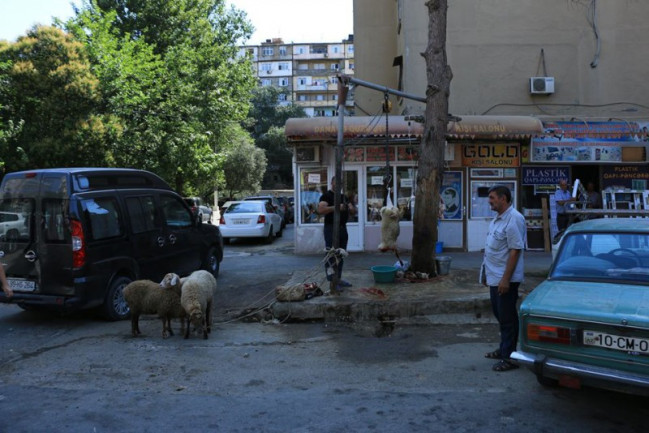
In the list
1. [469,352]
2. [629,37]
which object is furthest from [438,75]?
[629,37]

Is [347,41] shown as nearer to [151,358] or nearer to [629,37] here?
[629,37]

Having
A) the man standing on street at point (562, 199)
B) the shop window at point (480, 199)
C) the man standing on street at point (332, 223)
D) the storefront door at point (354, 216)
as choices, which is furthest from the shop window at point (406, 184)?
the man standing on street at point (332, 223)

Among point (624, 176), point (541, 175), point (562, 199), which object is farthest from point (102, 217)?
point (624, 176)

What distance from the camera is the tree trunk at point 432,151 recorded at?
8945 mm

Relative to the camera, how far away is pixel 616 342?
3.78 metres

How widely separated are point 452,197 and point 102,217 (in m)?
9.12

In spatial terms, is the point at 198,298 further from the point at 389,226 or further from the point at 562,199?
the point at 562,199

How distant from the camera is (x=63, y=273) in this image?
6.95 m

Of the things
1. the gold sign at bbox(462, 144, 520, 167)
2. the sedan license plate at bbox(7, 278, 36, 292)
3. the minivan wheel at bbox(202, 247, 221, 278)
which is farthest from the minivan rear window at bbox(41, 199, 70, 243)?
the gold sign at bbox(462, 144, 520, 167)

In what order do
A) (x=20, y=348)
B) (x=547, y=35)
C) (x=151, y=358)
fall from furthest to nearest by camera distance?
(x=547, y=35), (x=20, y=348), (x=151, y=358)

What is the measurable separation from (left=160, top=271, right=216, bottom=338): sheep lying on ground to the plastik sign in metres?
9.78

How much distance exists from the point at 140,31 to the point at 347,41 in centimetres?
6679

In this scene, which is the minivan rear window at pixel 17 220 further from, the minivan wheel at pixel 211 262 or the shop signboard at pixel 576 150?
the shop signboard at pixel 576 150

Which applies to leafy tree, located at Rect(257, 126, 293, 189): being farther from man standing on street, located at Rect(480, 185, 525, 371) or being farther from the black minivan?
man standing on street, located at Rect(480, 185, 525, 371)
